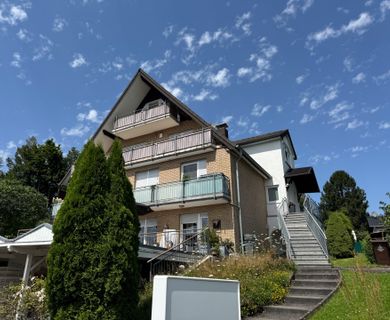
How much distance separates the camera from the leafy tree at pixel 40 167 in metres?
40.1

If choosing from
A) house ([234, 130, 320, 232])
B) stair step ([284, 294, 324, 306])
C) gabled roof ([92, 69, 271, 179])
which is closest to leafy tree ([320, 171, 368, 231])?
house ([234, 130, 320, 232])

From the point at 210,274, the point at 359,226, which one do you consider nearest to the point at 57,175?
the point at 210,274

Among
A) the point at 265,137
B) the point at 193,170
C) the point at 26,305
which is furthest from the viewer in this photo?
the point at 265,137

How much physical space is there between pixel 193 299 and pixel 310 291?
6.93 metres

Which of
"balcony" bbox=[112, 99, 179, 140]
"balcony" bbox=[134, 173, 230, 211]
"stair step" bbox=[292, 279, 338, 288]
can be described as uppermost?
"balcony" bbox=[112, 99, 179, 140]

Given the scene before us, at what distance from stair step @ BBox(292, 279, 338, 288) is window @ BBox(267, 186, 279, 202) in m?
11.3

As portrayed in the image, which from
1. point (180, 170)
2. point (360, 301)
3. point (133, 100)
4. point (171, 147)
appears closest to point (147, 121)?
point (171, 147)

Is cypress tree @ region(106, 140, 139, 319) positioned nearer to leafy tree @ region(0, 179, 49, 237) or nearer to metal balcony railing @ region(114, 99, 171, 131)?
metal balcony railing @ region(114, 99, 171, 131)

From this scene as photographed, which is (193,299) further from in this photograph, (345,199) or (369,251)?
(345,199)

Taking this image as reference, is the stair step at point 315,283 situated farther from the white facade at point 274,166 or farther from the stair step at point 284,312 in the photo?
the white facade at point 274,166

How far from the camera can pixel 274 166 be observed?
21.9 metres

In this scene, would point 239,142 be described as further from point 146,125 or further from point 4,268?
point 4,268

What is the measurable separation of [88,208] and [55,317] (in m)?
2.37

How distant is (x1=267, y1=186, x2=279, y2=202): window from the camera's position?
2144 centimetres
